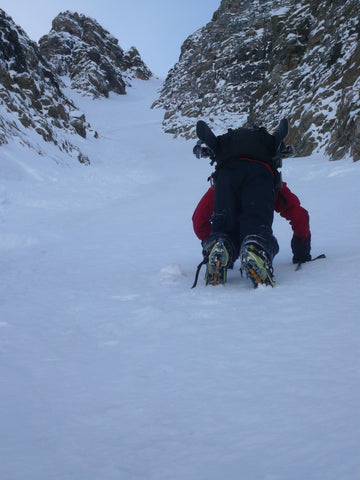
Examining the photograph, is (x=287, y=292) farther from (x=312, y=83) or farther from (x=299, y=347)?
(x=312, y=83)

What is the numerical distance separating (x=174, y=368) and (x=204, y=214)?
178cm

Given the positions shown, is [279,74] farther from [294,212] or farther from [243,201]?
[243,201]

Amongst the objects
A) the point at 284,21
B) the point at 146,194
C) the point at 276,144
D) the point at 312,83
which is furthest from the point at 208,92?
the point at 276,144

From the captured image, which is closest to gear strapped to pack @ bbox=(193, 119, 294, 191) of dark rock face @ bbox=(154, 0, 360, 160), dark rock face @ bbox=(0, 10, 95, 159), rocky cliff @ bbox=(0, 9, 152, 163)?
dark rock face @ bbox=(154, 0, 360, 160)

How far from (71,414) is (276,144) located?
2.34 metres

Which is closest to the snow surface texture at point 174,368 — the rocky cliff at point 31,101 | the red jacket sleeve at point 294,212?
the red jacket sleeve at point 294,212

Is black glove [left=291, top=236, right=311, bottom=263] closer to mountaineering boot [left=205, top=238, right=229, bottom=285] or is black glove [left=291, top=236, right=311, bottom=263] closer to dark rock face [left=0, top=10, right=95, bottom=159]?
mountaineering boot [left=205, top=238, right=229, bottom=285]

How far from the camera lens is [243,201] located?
106 inches

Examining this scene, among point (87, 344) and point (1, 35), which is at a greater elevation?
point (1, 35)

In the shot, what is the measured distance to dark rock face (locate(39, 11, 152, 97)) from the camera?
152ft

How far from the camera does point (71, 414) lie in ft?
3.64

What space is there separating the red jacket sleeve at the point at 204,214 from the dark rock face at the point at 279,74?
675 centimetres

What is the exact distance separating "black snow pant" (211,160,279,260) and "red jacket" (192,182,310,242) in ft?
0.63

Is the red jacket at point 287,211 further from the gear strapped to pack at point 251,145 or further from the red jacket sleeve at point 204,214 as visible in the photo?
the gear strapped to pack at point 251,145
